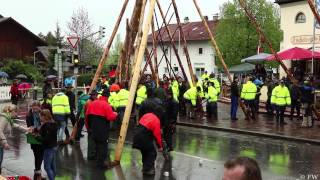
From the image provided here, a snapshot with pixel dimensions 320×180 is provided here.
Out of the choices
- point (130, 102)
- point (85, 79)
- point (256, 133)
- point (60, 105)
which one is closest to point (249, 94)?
point (256, 133)

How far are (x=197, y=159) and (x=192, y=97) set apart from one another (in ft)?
28.1

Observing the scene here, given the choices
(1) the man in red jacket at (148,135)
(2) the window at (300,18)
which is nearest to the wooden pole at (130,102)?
(1) the man in red jacket at (148,135)

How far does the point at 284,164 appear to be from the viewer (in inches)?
463

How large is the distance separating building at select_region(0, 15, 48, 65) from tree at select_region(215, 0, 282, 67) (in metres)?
22.4

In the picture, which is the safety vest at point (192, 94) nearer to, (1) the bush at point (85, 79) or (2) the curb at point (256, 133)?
(2) the curb at point (256, 133)

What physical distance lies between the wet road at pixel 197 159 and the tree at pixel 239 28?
3173cm

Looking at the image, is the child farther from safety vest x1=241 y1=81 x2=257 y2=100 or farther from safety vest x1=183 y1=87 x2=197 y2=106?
safety vest x1=241 y1=81 x2=257 y2=100

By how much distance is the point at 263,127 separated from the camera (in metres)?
18.3

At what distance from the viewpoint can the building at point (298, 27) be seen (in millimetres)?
29812

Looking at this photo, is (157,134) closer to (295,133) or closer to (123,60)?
(295,133)

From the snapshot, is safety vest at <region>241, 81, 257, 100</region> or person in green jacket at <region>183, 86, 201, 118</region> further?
person in green jacket at <region>183, 86, 201, 118</region>

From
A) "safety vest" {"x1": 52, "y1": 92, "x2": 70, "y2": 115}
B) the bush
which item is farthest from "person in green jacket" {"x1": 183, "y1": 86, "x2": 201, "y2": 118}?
the bush

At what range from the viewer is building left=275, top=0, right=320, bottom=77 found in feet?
97.8

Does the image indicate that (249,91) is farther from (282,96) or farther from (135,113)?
(135,113)
